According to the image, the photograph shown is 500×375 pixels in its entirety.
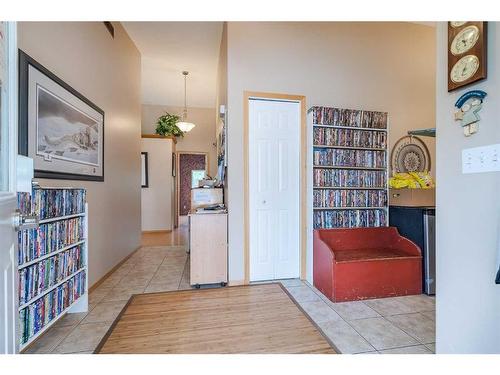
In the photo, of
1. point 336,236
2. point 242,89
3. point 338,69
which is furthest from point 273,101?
point 336,236

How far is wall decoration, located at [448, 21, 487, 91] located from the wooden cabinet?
2.16m

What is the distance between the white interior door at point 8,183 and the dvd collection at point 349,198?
2.46 m

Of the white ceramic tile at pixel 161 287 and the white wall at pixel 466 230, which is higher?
the white wall at pixel 466 230

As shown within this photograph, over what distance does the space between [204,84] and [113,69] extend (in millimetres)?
2451

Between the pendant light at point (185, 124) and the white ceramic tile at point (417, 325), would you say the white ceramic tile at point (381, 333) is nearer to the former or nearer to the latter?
the white ceramic tile at point (417, 325)

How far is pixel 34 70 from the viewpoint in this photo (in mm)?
1705

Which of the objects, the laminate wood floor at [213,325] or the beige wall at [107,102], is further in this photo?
the beige wall at [107,102]

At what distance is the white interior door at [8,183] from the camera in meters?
0.74

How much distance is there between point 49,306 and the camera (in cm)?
160

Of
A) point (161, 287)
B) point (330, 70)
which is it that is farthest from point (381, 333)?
point (330, 70)

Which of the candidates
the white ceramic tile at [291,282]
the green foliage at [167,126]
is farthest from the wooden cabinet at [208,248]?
the green foliage at [167,126]

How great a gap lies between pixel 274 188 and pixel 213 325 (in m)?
1.55

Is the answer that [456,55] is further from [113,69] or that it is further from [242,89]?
[113,69]

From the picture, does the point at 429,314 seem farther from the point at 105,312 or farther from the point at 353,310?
the point at 105,312
